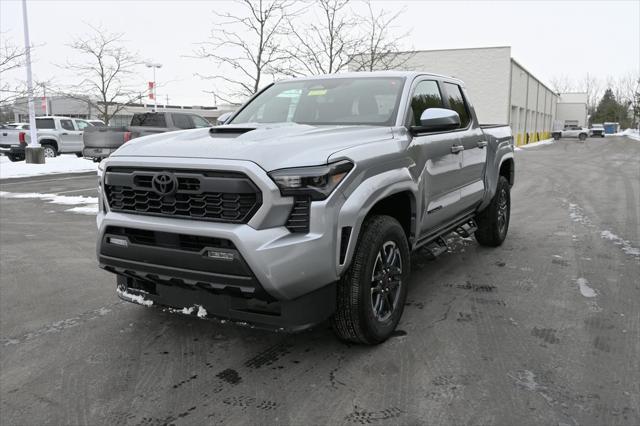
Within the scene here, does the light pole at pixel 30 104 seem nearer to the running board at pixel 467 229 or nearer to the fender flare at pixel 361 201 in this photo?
the running board at pixel 467 229

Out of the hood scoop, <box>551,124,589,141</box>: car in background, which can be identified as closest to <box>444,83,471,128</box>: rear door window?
the hood scoop

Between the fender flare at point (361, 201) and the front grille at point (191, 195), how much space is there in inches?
20.5

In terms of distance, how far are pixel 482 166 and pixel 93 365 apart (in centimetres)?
422

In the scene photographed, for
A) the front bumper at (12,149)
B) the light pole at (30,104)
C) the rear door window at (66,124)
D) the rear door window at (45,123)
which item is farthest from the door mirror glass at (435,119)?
the rear door window at (66,124)

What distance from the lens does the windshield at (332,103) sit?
14.1 feet

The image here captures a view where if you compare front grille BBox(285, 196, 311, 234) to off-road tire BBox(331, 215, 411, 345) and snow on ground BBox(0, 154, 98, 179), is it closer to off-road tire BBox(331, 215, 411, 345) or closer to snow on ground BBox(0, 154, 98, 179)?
off-road tire BBox(331, 215, 411, 345)

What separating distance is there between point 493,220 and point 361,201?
3.68 meters

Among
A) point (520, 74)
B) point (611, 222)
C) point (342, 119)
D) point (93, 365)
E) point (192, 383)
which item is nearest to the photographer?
point (192, 383)

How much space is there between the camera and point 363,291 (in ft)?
11.0

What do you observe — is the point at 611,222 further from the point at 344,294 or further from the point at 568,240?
the point at 344,294

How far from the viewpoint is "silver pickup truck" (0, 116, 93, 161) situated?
2059cm

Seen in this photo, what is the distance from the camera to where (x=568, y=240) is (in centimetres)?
708

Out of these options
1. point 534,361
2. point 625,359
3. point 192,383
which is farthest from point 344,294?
point 625,359

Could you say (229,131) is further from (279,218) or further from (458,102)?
(458,102)
